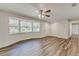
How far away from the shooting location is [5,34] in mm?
1507

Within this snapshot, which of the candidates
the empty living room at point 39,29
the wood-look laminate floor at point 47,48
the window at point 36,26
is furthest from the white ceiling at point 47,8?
the wood-look laminate floor at point 47,48

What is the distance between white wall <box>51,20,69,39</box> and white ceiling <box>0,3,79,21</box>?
7 cm

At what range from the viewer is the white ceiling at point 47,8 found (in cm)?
154

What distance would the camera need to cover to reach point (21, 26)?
5.27 ft

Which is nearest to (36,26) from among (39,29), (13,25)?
(39,29)

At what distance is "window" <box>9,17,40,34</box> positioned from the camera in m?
1.55

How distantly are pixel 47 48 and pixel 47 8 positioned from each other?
1.77 feet

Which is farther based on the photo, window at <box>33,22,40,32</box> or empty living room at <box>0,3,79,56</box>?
window at <box>33,22,40,32</box>

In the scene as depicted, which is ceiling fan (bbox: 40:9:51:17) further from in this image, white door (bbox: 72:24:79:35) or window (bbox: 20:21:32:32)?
white door (bbox: 72:24:79:35)

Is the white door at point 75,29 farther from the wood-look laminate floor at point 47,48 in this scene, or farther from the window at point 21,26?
the window at point 21,26

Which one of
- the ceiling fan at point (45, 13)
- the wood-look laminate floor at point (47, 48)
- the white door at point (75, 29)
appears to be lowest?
the wood-look laminate floor at point (47, 48)

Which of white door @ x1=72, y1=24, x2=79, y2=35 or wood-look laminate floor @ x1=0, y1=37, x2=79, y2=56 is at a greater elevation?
white door @ x1=72, y1=24, x2=79, y2=35

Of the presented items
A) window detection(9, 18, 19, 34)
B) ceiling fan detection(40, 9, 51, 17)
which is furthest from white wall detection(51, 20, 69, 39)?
window detection(9, 18, 19, 34)

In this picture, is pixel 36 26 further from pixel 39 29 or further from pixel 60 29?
pixel 60 29
